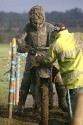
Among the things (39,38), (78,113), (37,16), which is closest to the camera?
(78,113)

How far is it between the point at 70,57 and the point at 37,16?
99.2 inches

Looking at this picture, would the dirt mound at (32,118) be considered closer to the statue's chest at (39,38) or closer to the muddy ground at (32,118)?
the muddy ground at (32,118)


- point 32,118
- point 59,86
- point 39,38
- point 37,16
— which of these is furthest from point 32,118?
point 37,16

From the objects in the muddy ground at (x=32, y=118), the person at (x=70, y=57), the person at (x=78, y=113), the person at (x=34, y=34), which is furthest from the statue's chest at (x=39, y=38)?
the person at (x=78, y=113)

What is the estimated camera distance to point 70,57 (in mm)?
7410

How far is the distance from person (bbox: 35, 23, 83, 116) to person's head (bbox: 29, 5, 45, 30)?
2124 mm

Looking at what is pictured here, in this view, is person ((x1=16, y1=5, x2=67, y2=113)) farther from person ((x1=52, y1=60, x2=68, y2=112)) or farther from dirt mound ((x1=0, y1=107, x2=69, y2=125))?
dirt mound ((x1=0, y1=107, x2=69, y2=125))

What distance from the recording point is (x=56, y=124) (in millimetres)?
9719

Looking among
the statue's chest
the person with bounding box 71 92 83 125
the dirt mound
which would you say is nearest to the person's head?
the statue's chest

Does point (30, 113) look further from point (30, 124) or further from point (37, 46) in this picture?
point (37, 46)

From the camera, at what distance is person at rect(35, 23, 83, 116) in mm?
7348

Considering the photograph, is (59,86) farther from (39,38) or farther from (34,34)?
(34,34)

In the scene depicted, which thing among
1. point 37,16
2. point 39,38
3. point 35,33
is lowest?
point 39,38

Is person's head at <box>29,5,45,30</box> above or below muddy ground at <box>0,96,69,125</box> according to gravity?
above
